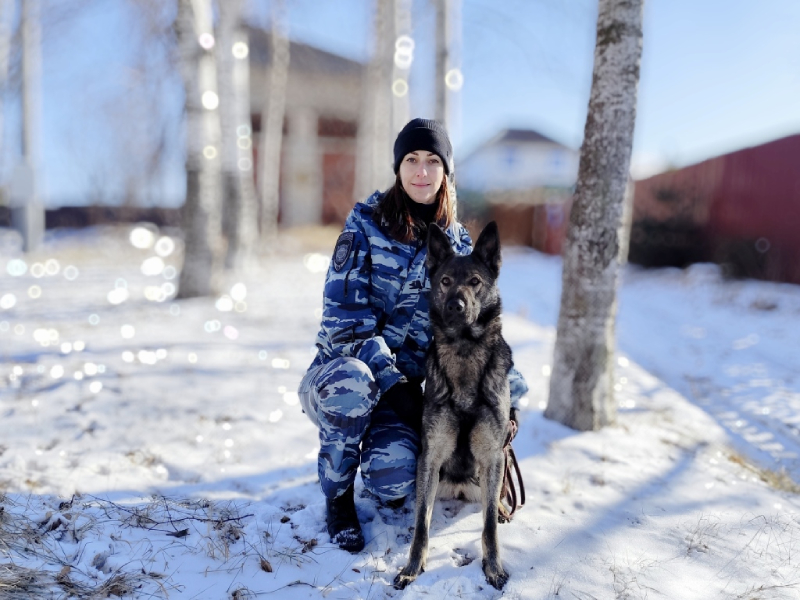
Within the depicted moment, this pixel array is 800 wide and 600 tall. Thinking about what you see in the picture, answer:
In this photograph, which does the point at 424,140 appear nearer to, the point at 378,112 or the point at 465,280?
the point at 465,280

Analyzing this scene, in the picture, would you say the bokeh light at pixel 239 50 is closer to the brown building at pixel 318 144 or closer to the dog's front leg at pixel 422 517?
the dog's front leg at pixel 422 517

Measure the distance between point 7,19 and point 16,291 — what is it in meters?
7.74

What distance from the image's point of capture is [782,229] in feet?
35.2

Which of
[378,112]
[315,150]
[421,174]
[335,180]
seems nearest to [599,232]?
[421,174]

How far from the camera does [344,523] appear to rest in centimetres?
237

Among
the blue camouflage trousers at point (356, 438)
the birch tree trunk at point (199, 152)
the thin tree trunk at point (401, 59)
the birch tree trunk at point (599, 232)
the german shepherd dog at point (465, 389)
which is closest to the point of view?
the german shepherd dog at point (465, 389)

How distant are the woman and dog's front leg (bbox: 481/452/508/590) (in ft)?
1.19

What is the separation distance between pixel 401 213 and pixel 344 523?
1.48 m

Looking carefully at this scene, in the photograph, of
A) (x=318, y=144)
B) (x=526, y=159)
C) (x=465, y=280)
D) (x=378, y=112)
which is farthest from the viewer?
(x=526, y=159)

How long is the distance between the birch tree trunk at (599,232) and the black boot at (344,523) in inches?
75.3

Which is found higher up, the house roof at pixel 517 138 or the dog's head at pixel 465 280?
the house roof at pixel 517 138

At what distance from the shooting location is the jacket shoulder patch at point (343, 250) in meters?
2.52

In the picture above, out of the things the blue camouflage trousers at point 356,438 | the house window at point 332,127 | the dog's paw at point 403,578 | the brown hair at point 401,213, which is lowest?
the dog's paw at point 403,578

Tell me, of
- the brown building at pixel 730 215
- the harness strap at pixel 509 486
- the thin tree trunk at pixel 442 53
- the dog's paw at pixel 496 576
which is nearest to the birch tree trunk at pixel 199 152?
the thin tree trunk at pixel 442 53
